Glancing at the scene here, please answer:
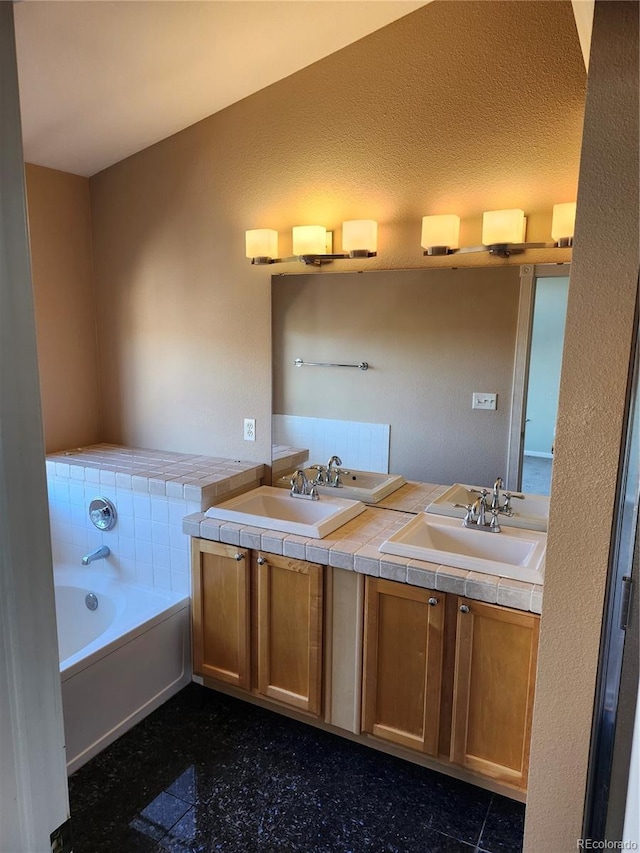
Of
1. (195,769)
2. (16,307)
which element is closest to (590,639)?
(16,307)

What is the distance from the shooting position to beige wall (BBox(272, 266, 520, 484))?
7.68ft

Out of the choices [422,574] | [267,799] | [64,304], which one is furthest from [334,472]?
[64,304]

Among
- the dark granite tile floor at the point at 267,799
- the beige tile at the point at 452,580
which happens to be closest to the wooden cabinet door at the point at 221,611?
the dark granite tile floor at the point at 267,799

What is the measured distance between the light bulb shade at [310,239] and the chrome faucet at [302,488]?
1034 mm

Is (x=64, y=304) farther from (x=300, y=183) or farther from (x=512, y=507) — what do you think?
(x=512, y=507)

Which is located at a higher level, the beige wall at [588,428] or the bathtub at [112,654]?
the beige wall at [588,428]

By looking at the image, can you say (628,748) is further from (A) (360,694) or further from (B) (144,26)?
(B) (144,26)

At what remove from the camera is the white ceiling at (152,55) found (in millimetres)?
1896

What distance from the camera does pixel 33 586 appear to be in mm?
647

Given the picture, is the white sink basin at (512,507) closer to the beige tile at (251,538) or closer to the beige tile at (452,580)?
the beige tile at (452,580)

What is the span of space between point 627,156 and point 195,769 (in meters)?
2.32

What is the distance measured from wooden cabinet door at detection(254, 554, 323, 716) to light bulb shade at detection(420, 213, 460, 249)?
1.37 metres

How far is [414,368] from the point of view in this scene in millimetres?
2486

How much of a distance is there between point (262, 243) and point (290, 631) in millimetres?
1705
